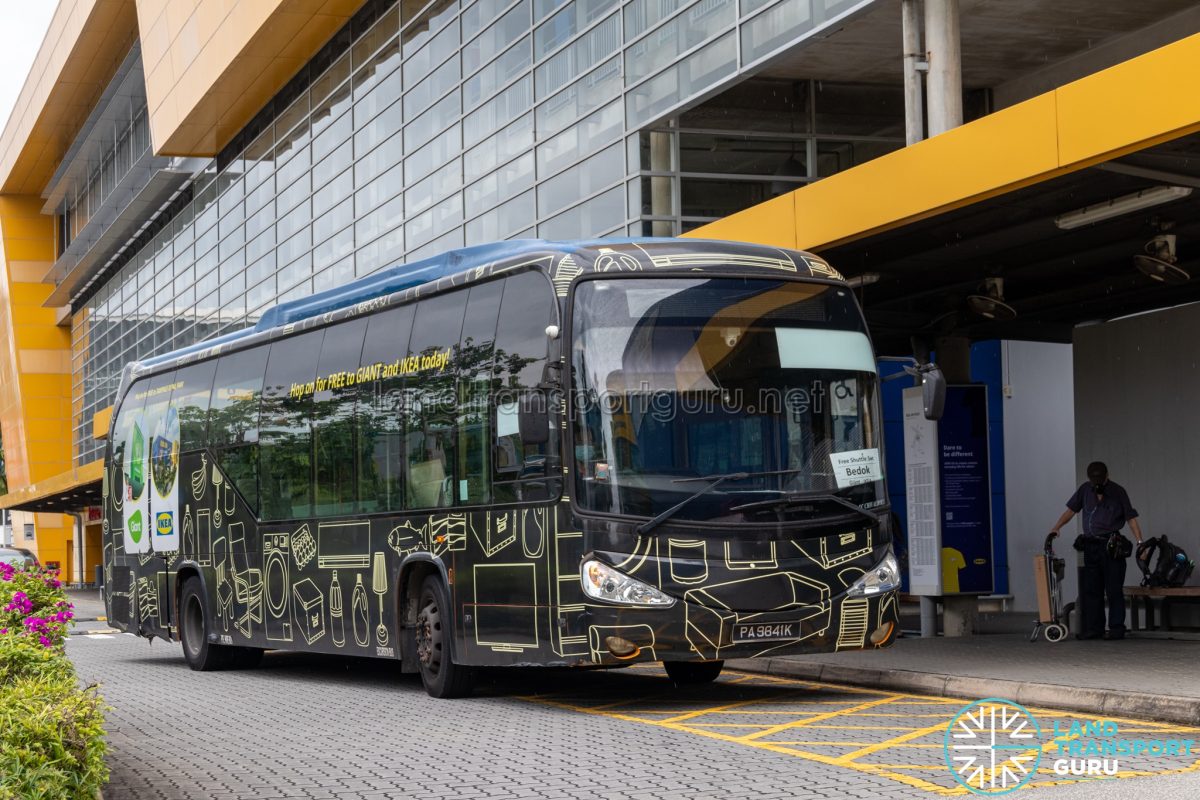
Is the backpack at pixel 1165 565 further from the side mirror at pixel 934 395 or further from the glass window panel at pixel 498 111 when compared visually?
the glass window panel at pixel 498 111

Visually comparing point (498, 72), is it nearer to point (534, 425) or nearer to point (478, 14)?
→ point (478, 14)

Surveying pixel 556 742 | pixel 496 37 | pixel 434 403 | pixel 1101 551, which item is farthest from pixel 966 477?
pixel 496 37

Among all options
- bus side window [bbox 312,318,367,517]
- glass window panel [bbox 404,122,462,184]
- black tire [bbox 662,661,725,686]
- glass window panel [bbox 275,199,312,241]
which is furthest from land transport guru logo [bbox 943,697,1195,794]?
glass window panel [bbox 275,199,312,241]

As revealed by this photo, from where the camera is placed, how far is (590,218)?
77.2ft

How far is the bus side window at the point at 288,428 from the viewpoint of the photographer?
1572 cm

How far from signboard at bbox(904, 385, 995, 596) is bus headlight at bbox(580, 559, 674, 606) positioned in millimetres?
7446

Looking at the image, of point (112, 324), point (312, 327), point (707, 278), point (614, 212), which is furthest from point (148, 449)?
point (112, 324)

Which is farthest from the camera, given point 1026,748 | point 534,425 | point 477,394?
point 477,394

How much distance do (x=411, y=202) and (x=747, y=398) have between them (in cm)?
2043

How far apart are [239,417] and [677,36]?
24.5 ft

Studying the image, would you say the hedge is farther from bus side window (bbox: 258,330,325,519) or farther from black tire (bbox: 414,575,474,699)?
bus side window (bbox: 258,330,325,519)

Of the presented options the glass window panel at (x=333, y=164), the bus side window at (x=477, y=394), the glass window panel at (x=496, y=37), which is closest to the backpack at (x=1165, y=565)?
the bus side window at (x=477, y=394)

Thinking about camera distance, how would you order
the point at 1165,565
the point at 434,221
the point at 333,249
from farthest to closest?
the point at 333,249
the point at 434,221
the point at 1165,565

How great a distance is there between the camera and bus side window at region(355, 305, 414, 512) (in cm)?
1396
